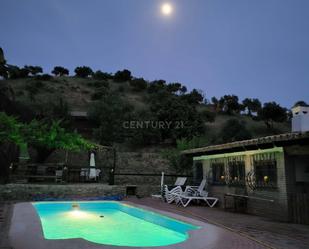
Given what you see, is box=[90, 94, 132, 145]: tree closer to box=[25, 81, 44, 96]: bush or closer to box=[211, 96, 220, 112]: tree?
box=[25, 81, 44, 96]: bush

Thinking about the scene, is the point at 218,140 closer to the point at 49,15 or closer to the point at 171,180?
the point at 171,180

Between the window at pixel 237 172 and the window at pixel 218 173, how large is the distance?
0.61 meters

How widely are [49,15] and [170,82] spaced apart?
4171 cm

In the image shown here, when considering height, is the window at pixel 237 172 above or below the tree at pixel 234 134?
below

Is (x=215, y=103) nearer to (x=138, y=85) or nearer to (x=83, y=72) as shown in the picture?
(x=138, y=85)

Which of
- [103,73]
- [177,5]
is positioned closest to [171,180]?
[177,5]

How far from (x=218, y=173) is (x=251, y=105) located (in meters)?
38.3

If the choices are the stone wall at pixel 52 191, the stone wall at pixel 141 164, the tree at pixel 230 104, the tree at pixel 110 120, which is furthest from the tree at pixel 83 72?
the stone wall at pixel 52 191

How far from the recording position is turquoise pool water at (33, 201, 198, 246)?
26.0 ft

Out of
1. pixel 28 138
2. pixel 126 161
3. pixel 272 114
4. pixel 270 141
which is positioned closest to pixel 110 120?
pixel 126 161

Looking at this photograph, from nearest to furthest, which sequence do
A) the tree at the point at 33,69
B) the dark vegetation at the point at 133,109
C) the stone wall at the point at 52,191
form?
1. the stone wall at the point at 52,191
2. the dark vegetation at the point at 133,109
3. the tree at the point at 33,69

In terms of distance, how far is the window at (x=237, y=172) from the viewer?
36.3 ft

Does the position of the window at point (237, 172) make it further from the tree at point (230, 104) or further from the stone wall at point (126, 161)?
the tree at point (230, 104)

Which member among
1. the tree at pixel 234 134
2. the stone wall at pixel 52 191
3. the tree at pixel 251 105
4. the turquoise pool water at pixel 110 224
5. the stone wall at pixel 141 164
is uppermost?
the tree at pixel 251 105
